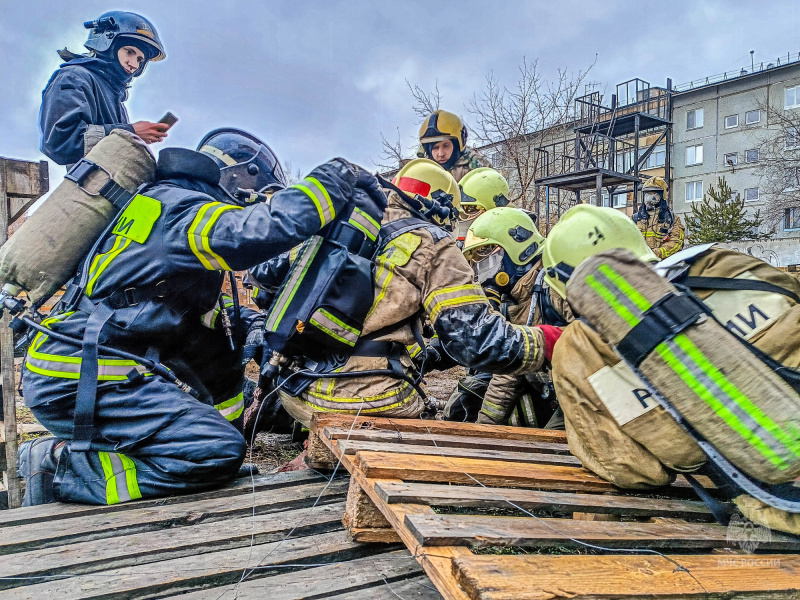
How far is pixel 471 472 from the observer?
2.03 m

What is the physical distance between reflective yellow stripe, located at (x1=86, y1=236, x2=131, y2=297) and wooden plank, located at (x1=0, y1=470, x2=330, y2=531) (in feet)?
3.18

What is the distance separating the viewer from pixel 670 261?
6.09ft

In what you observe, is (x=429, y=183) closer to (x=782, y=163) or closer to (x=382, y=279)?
(x=382, y=279)

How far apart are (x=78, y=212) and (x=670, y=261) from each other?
8.70 feet

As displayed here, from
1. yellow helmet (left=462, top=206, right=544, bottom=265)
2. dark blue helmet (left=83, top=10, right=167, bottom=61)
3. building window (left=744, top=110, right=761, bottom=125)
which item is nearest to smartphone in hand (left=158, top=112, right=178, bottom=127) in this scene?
dark blue helmet (left=83, top=10, right=167, bottom=61)

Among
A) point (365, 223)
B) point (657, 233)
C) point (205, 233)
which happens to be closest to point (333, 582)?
point (205, 233)

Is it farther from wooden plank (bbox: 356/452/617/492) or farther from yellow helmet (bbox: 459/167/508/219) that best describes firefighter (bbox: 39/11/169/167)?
yellow helmet (bbox: 459/167/508/219)

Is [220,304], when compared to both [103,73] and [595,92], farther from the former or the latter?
[595,92]

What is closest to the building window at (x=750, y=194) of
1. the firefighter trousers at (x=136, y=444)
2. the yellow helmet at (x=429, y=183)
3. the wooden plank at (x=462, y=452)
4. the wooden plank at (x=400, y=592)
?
the yellow helmet at (x=429, y=183)

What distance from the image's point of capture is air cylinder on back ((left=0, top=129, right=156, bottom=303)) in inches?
107

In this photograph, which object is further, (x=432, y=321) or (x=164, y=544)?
(x=432, y=321)

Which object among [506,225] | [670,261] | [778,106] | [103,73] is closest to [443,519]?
[670,261]

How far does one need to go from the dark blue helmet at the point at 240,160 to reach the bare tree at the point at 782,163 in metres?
27.0

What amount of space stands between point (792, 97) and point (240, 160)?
40007 mm
